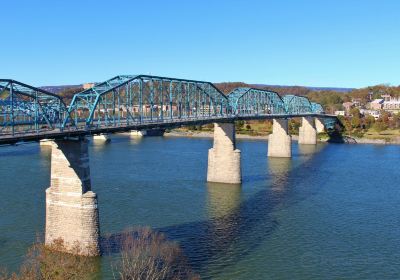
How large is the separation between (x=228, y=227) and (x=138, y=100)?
20.3 metres

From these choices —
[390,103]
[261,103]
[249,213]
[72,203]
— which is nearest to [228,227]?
[249,213]

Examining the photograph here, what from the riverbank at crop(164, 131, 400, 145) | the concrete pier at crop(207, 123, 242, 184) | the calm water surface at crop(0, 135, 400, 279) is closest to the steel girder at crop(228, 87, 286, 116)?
the calm water surface at crop(0, 135, 400, 279)

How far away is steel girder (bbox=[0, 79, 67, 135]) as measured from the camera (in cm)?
2127

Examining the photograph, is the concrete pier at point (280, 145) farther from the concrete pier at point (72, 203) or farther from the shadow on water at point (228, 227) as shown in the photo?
the concrete pier at point (72, 203)

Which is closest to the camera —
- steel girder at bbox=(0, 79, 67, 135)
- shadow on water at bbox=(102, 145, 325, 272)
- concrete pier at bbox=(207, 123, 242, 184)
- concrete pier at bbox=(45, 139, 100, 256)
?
steel girder at bbox=(0, 79, 67, 135)

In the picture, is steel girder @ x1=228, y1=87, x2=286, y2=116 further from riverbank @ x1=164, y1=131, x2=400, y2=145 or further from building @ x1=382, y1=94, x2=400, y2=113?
building @ x1=382, y1=94, x2=400, y2=113

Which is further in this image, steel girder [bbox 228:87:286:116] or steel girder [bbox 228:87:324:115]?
steel girder [bbox 228:87:324:115]

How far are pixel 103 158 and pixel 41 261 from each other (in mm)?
44258

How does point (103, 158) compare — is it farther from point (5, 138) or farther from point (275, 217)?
point (5, 138)

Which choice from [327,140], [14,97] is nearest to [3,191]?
[14,97]

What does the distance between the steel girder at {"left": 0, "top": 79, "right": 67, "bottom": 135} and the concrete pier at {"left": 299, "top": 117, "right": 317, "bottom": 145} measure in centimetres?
6964

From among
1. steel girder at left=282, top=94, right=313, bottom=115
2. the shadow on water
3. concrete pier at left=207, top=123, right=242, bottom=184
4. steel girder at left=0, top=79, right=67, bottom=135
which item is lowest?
the shadow on water

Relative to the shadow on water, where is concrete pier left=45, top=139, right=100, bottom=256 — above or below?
above

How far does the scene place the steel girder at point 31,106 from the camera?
69.8 feet
